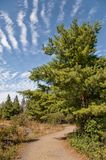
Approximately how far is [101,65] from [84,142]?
8.84 m

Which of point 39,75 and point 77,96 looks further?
point 39,75

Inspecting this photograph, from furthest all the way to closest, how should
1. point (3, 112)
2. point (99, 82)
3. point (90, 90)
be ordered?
point (3, 112), point (90, 90), point (99, 82)

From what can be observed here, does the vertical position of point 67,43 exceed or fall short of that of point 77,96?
it exceeds it

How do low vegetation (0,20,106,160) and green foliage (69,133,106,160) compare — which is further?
low vegetation (0,20,106,160)

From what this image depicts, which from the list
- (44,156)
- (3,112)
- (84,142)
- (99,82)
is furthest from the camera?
(3,112)

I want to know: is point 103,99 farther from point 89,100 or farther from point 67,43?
point 67,43

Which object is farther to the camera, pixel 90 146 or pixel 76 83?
pixel 76 83

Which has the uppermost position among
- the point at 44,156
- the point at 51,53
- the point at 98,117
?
the point at 51,53

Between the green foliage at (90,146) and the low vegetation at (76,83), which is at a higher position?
the low vegetation at (76,83)

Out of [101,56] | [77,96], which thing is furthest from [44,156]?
[101,56]

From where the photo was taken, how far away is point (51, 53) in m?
30.6

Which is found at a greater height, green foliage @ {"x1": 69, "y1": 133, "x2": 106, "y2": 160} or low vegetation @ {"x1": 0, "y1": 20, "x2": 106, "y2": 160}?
low vegetation @ {"x1": 0, "y1": 20, "x2": 106, "y2": 160}

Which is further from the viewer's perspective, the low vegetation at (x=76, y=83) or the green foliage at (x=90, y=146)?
the low vegetation at (x=76, y=83)

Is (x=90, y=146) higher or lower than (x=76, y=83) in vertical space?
lower
